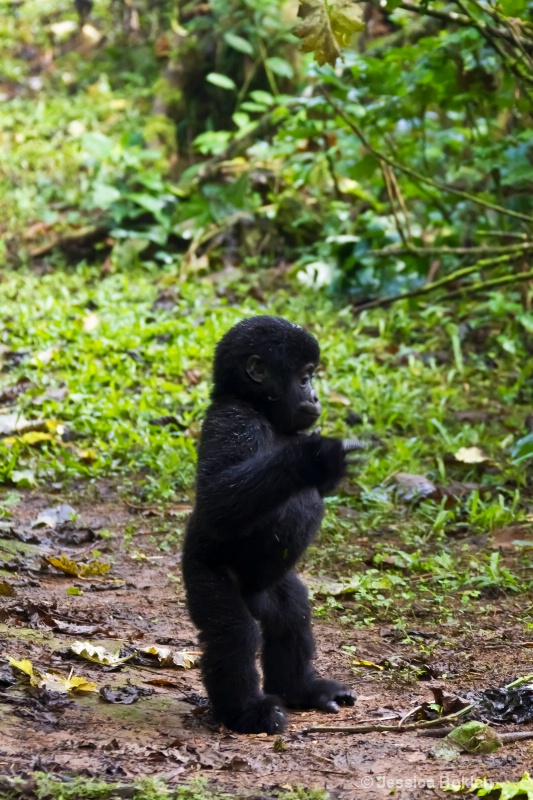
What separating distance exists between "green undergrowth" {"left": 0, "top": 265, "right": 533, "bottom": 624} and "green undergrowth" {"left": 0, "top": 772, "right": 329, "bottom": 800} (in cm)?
249

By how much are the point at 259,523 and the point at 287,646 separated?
0.66m

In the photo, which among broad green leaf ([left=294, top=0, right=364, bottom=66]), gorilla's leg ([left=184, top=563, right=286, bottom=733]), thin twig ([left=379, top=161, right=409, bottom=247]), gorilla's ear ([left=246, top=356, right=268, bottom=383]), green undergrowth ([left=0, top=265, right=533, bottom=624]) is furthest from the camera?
thin twig ([left=379, top=161, right=409, bottom=247])

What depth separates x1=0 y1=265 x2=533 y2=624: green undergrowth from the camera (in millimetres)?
5957

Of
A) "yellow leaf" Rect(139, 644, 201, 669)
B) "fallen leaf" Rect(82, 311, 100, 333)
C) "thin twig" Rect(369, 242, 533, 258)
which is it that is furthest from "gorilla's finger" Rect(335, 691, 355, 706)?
"fallen leaf" Rect(82, 311, 100, 333)

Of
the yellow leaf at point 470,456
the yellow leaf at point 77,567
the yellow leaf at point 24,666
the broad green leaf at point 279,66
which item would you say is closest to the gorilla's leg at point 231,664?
the yellow leaf at point 24,666

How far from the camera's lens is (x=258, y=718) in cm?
390

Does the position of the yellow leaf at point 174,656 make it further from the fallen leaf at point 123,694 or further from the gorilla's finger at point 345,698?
the gorilla's finger at point 345,698

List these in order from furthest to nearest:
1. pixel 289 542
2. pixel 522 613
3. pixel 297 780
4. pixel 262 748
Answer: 1. pixel 522 613
2. pixel 289 542
3. pixel 262 748
4. pixel 297 780

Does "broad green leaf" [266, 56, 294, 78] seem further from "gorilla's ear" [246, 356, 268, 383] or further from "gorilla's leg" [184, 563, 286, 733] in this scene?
"gorilla's leg" [184, 563, 286, 733]

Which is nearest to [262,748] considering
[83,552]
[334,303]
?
[83,552]

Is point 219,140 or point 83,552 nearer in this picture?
Answer: point 83,552

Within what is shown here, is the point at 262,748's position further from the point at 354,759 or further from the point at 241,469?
the point at 241,469

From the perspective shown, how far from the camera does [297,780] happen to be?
3109 mm

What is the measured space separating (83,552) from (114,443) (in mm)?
1564
